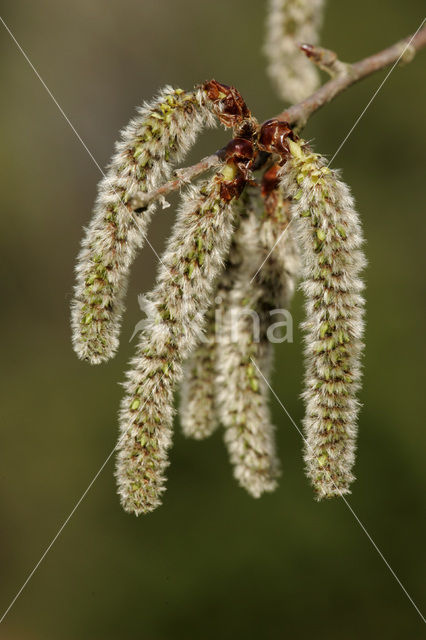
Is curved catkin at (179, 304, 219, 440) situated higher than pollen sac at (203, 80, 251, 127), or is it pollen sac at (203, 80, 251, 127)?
pollen sac at (203, 80, 251, 127)

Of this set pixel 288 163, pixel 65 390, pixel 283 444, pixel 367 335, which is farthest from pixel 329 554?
pixel 288 163

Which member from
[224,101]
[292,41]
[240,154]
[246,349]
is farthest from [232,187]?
[292,41]

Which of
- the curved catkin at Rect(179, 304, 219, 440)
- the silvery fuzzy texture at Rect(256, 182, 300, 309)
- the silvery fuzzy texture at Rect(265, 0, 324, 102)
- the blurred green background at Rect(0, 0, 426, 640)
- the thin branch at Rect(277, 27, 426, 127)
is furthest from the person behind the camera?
the blurred green background at Rect(0, 0, 426, 640)

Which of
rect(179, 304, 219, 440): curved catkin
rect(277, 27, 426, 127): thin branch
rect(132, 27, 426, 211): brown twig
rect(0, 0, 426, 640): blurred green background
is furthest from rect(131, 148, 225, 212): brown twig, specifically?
rect(0, 0, 426, 640): blurred green background

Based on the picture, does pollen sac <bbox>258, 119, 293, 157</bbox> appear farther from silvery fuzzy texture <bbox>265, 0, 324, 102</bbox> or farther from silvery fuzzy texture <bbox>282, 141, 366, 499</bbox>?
silvery fuzzy texture <bbox>265, 0, 324, 102</bbox>

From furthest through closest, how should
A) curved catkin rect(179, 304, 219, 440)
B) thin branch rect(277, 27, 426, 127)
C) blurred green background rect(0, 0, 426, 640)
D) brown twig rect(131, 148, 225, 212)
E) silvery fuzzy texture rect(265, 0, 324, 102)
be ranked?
blurred green background rect(0, 0, 426, 640)
silvery fuzzy texture rect(265, 0, 324, 102)
curved catkin rect(179, 304, 219, 440)
thin branch rect(277, 27, 426, 127)
brown twig rect(131, 148, 225, 212)

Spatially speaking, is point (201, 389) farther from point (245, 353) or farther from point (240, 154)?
point (240, 154)

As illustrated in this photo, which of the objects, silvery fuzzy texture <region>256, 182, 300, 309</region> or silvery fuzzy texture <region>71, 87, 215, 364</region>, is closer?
silvery fuzzy texture <region>71, 87, 215, 364</region>

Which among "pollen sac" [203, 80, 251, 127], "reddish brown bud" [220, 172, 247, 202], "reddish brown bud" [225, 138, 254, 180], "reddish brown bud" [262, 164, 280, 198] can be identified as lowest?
"reddish brown bud" [220, 172, 247, 202]
